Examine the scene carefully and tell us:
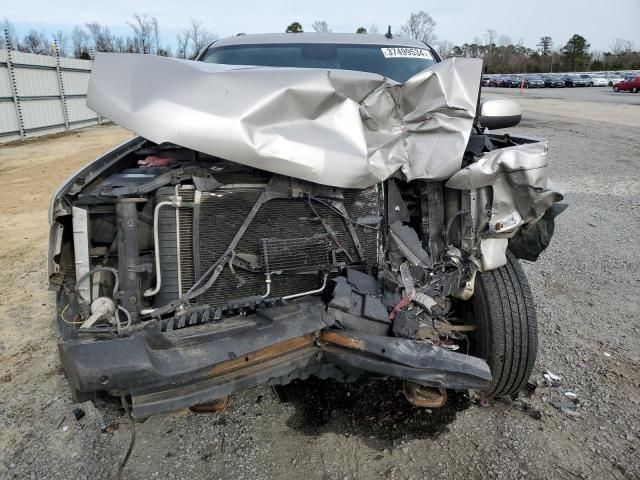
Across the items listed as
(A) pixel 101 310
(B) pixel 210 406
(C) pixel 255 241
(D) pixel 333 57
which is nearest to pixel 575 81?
(D) pixel 333 57

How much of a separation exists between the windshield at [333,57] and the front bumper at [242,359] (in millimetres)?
1981

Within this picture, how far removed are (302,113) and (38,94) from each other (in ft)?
46.2

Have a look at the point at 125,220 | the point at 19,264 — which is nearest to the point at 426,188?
the point at 125,220

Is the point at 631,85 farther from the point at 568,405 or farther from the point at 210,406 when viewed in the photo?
the point at 210,406

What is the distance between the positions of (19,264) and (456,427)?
4181mm

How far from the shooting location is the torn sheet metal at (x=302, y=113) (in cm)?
199

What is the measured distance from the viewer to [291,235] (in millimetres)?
2295

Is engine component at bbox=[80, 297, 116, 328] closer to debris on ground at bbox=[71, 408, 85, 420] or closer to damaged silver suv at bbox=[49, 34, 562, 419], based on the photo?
damaged silver suv at bbox=[49, 34, 562, 419]

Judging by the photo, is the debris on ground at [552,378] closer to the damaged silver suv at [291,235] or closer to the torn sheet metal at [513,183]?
the damaged silver suv at [291,235]

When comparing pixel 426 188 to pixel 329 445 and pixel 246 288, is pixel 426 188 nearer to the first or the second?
pixel 246 288

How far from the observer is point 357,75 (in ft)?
7.27

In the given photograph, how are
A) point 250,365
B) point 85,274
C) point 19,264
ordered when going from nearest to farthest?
point 250,365, point 85,274, point 19,264

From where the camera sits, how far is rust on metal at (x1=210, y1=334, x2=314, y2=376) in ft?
6.11

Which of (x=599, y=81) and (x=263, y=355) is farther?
(x=599, y=81)
